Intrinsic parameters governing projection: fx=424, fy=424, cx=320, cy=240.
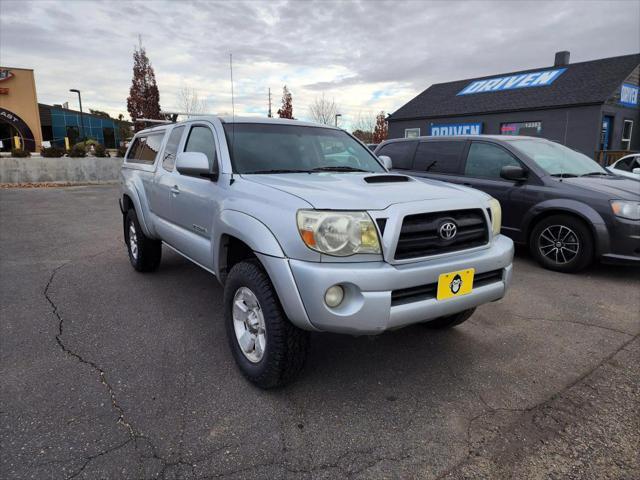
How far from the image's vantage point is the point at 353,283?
221cm

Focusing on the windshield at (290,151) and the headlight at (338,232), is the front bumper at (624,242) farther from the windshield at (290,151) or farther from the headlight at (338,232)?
the headlight at (338,232)

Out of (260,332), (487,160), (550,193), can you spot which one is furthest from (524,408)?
(487,160)

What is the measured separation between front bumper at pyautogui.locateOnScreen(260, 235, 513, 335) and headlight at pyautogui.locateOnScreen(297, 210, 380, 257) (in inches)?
3.4

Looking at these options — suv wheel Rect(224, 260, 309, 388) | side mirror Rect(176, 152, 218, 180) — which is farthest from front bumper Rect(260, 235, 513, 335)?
side mirror Rect(176, 152, 218, 180)

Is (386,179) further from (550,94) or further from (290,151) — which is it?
(550,94)

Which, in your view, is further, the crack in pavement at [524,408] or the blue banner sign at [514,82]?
the blue banner sign at [514,82]

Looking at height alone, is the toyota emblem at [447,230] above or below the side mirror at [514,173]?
below

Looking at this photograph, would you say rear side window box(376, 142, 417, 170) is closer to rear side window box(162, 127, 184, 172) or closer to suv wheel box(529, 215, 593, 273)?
suv wheel box(529, 215, 593, 273)

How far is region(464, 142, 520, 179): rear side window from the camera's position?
5.86 meters

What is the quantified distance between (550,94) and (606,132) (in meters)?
2.77

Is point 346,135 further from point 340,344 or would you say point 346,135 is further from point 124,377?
point 124,377

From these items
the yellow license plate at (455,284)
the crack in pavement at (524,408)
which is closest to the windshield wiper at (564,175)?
the crack in pavement at (524,408)

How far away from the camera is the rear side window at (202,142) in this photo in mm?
3437

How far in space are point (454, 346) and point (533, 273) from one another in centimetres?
253
